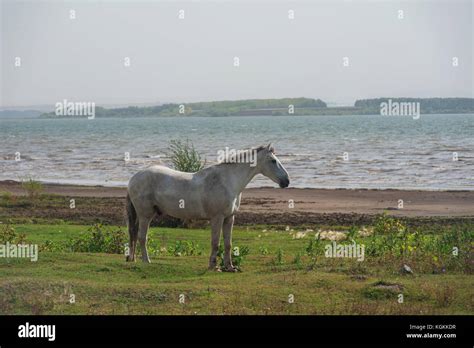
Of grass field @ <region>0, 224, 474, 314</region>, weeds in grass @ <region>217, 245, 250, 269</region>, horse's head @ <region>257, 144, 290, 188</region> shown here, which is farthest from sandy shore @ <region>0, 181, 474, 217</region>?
horse's head @ <region>257, 144, 290, 188</region>

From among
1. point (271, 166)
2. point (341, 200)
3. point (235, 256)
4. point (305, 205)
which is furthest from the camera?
point (341, 200)

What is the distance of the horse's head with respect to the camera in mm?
17391

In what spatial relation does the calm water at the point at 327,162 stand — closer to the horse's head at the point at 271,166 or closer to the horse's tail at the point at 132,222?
the horse's head at the point at 271,166

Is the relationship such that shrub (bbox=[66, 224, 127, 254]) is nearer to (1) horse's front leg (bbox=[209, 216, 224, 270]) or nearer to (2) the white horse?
(2) the white horse

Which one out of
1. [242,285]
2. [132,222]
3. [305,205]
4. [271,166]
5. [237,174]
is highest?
[271,166]

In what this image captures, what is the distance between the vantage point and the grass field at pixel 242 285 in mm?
13992

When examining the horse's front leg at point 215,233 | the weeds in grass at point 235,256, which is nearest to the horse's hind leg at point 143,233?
the horse's front leg at point 215,233

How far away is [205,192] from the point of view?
1723 cm

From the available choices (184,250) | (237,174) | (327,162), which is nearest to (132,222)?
(237,174)

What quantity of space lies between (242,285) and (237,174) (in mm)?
2736

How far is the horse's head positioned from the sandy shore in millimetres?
15745

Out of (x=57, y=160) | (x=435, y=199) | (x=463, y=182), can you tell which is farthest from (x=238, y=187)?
(x=57, y=160)

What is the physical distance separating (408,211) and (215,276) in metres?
18.3

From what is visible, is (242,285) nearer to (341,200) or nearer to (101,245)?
(101,245)
